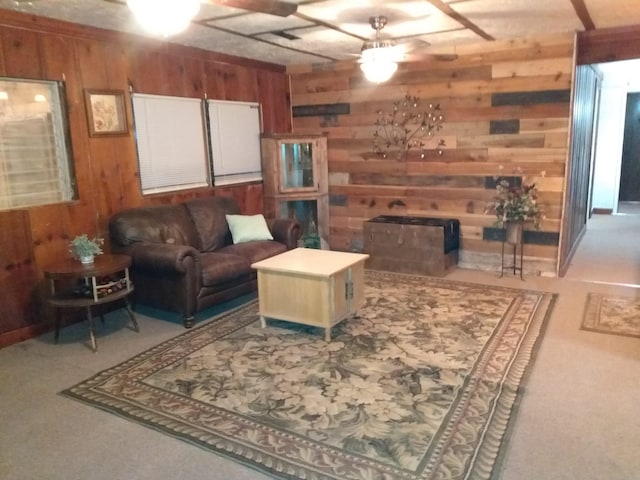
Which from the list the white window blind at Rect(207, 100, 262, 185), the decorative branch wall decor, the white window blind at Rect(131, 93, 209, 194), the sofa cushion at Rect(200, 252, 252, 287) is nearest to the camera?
the sofa cushion at Rect(200, 252, 252, 287)

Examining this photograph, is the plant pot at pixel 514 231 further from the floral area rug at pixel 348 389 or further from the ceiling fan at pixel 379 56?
the ceiling fan at pixel 379 56

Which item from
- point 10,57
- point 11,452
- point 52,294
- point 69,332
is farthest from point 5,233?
point 11,452

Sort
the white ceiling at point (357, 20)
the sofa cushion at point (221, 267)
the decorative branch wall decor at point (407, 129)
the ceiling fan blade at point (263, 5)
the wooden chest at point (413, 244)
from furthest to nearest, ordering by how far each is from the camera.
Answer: the decorative branch wall decor at point (407, 129) → the wooden chest at point (413, 244) → the sofa cushion at point (221, 267) → the white ceiling at point (357, 20) → the ceiling fan blade at point (263, 5)

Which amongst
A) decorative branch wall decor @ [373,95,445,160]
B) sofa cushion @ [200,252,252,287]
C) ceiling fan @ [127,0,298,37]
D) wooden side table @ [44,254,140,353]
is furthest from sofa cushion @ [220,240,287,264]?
ceiling fan @ [127,0,298,37]

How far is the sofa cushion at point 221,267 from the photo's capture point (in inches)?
156

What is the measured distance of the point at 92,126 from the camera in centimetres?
409

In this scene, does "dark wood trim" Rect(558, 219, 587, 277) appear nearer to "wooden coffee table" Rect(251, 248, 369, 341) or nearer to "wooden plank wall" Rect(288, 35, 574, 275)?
"wooden plank wall" Rect(288, 35, 574, 275)

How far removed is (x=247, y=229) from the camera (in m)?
4.86

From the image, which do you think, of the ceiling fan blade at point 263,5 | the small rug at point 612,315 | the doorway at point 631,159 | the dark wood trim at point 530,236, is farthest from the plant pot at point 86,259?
the doorway at point 631,159

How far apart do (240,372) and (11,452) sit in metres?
1.25

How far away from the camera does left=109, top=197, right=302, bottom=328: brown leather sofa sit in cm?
384

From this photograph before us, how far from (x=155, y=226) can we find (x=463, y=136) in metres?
3.27

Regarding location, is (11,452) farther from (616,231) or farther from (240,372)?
(616,231)

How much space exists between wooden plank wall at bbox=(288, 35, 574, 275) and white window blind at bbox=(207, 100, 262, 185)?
814 mm
